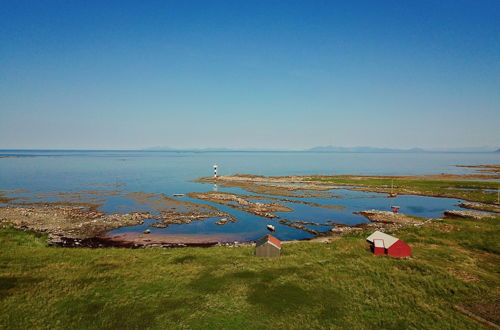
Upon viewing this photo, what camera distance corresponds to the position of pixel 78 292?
1972 cm

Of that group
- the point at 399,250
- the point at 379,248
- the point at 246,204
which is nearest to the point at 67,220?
the point at 246,204

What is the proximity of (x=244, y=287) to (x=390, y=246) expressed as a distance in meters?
16.1

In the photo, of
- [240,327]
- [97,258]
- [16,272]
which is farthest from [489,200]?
[16,272]

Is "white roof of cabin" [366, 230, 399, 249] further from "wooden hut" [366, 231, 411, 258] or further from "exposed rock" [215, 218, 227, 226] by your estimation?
"exposed rock" [215, 218, 227, 226]

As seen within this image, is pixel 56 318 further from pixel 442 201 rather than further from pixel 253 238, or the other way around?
pixel 442 201

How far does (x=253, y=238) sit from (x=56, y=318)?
84.5 ft

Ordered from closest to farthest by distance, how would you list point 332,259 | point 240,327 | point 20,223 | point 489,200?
point 240,327 → point 332,259 → point 20,223 → point 489,200

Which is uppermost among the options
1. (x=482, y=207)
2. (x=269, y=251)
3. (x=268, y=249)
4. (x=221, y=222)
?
(x=268, y=249)

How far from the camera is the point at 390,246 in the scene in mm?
27500

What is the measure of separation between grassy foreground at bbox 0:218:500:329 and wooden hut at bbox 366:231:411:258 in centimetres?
90

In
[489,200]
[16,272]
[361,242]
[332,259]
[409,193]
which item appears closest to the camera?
[16,272]

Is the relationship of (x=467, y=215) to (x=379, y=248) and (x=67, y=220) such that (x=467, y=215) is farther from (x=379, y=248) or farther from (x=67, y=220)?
(x=67, y=220)

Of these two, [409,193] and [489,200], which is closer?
[489,200]

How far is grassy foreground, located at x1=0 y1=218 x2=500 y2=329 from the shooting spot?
55.5 feet
